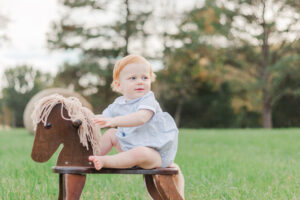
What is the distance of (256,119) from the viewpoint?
28.2m

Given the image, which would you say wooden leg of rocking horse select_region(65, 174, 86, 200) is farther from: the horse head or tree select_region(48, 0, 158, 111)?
tree select_region(48, 0, 158, 111)

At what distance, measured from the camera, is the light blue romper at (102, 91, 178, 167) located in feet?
8.35

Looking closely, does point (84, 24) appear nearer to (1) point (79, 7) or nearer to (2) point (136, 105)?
(1) point (79, 7)

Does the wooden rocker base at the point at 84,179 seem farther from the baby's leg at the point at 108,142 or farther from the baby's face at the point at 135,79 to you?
the baby's face at the point at 135,79

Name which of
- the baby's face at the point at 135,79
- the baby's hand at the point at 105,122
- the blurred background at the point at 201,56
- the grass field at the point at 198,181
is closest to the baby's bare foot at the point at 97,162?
the baby's hand at the point at 105,122

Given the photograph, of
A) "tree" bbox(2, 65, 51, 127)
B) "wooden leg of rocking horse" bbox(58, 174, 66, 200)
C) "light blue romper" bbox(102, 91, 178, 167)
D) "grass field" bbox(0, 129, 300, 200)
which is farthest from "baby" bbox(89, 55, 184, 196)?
"tree" bbox(2, 65, 51, 127)

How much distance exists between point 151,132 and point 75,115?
53 cm

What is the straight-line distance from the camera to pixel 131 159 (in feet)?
7.93

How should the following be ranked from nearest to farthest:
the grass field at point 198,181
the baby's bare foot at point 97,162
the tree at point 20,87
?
the baby's bare foot at point 97,162 < the grass field at point 198,181 < the tree at point 20,87

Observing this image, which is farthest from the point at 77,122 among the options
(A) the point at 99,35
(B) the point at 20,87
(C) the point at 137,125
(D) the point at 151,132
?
(B) the point at 20,87

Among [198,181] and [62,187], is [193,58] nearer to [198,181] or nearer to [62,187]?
[198,181]

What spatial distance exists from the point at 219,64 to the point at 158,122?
22.1 m

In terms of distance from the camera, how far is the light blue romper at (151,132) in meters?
2.54

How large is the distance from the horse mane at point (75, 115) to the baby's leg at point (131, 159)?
14 cm
